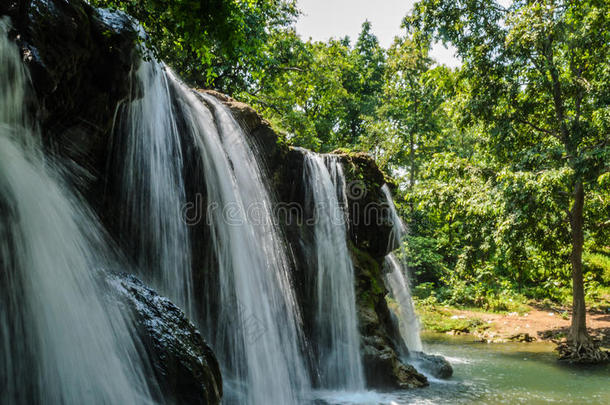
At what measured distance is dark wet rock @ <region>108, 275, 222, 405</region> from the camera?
342 centimetres

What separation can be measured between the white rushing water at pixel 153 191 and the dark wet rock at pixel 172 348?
6.32 feet

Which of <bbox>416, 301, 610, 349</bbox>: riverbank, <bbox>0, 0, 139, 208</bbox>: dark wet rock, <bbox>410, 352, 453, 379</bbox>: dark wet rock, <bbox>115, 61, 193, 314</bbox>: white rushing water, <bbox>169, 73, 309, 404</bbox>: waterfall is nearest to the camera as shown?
<bbox>0, 0, 139, 208</bbox>: dark wet rock

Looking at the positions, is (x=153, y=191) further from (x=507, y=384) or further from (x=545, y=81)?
(x=545, y=81)

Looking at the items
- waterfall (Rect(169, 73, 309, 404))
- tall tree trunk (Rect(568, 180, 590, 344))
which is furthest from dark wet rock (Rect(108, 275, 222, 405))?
tall tree trunk (Rect(568, 180, 590, 344))

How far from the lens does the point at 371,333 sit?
9.28 meters

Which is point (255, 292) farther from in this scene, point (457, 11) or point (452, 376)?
point (457, 11)

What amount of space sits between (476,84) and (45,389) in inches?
546

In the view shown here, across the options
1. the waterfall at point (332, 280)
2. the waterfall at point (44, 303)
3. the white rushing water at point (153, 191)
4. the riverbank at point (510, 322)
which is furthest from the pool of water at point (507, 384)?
the waterfall at point (44, 303)

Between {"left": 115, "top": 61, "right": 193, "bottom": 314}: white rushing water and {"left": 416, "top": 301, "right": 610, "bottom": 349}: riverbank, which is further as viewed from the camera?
{"left": 416, "top": 301, "right": 610, "bottom": 349}: riverbank

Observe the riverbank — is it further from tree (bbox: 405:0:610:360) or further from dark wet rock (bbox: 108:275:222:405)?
dark wet rock (bbox: 108:275:222:405)

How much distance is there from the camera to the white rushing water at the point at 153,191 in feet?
18.9

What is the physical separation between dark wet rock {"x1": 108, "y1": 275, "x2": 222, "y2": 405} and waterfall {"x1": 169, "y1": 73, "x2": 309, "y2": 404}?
8.31 ft

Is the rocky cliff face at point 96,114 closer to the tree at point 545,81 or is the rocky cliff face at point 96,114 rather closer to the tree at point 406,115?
the tree at point 545,81

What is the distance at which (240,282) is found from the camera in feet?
22.9
